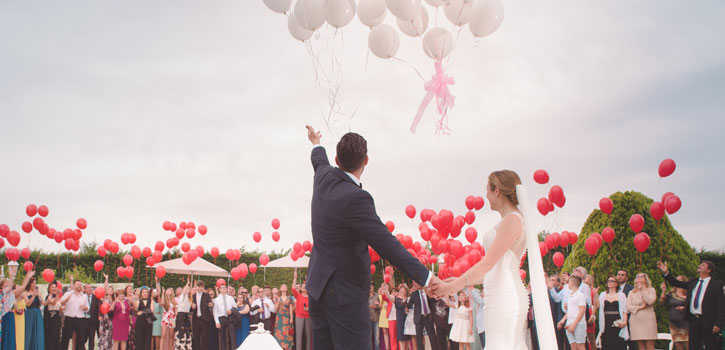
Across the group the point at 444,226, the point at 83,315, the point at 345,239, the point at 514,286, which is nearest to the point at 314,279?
the point at 345,239

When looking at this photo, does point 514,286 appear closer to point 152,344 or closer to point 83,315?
point 83,315

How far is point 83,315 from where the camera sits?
39.4 feet

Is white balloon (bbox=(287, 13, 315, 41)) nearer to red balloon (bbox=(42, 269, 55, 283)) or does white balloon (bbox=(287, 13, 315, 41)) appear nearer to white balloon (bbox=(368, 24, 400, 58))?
white balloon (bbox=(368, 24, 400, 58))

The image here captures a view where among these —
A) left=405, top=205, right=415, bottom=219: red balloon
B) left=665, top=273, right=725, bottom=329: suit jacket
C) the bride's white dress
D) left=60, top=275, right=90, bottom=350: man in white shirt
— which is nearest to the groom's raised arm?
the bride's white dress

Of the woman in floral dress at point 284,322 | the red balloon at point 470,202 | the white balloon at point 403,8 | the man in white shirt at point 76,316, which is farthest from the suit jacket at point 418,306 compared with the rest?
the man in white shirt at point 76,316

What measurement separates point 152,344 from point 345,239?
13.1 meters

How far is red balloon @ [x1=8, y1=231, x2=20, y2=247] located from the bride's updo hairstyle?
1284 centimetres

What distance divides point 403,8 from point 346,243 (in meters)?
4.41

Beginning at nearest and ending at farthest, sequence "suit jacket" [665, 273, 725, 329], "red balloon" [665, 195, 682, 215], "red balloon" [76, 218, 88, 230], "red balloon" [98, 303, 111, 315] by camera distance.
Answer: 1. "suit jacket" [665, 273, 725, 329]
2. "red balloon" [665, 195, 682, 215]
3. "red balloon" [98, 303, 111, 315]
4. "red balloon" [76, 218, 88, 230]

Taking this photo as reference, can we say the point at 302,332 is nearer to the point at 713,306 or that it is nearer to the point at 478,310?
the point at 478,310

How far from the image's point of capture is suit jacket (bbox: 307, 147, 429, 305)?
251 centimetres

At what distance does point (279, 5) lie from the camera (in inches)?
246

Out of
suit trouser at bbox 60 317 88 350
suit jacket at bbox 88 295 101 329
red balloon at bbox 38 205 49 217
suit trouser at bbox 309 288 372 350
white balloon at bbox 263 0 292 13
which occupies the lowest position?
suit trouser at bbox 60 317 88 350

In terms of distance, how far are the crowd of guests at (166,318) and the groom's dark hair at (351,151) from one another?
31.4 feet
